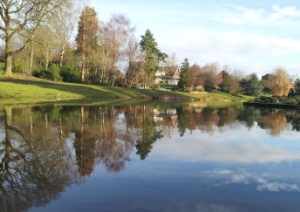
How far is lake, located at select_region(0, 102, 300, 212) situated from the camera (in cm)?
580

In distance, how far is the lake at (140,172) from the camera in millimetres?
5805

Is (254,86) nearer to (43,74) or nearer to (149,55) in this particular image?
(149,55)

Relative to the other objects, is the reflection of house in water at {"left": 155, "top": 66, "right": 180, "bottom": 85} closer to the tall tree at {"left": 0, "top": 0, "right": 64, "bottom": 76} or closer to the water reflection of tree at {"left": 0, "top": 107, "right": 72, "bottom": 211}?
the tall tree at {"left": 0, "top": 0, "right": 64, "bottom": 76}

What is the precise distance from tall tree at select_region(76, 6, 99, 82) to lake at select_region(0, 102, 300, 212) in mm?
43783

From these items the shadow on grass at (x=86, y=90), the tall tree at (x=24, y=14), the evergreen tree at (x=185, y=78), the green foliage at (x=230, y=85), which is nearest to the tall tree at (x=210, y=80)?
the green foliage at (x=230, y=85)

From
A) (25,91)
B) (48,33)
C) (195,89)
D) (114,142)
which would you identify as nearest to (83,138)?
(114,142)

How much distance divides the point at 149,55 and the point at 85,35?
20.3 m

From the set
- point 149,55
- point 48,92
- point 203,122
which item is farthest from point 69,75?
point 203,122

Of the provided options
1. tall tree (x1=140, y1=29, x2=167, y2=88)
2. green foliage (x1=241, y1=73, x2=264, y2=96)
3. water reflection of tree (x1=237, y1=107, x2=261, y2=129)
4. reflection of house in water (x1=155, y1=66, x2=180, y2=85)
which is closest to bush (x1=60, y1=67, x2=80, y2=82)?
tall tree (x1=140, y1=29, x2=167, y2=88)

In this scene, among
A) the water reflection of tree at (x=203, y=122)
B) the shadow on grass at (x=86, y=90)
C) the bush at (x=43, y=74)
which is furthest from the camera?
the bush at (x=43, y=74)

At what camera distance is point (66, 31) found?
57.5m

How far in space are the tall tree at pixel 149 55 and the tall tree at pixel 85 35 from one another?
13.6m

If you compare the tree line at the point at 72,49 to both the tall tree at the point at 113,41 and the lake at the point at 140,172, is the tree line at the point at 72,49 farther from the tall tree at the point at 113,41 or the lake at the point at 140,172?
the lake at the point at 140,172

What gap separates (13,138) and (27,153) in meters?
2.20
